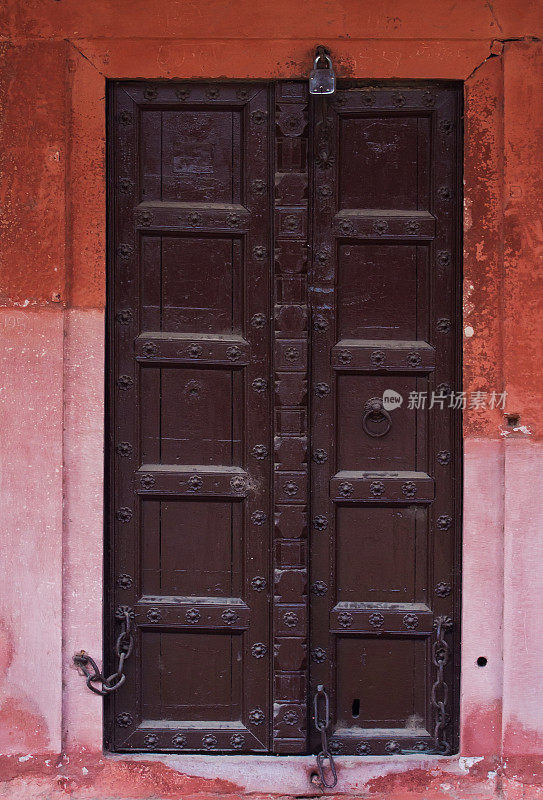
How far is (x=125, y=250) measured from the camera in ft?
9.30

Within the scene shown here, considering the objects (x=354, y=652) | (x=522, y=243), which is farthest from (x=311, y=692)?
(x=522, y=243)

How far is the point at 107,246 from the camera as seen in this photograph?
111 inches

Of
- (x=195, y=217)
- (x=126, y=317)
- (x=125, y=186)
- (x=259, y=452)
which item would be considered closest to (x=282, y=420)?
(x=259, y=452)

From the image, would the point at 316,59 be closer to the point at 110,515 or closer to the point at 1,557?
the point at 110,515

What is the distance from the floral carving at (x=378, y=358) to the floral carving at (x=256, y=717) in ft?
4.46

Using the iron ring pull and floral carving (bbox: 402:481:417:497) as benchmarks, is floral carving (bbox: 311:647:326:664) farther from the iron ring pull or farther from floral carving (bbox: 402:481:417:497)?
the iron ring pull

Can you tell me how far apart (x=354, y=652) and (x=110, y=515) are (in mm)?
1039

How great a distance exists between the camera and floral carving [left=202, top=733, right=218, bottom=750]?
2859 millimetres

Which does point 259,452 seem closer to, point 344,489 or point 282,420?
point 282,420

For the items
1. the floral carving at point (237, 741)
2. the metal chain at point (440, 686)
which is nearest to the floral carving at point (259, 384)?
the metal chain at point (440, 686)

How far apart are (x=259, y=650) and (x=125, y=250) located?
1.56m

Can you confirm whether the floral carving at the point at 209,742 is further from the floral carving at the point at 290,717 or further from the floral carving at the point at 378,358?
the floral carving at the point at 378,358

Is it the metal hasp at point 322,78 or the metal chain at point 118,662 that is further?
the metal chain at point 118,662

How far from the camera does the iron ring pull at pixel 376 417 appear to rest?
111 inches
